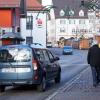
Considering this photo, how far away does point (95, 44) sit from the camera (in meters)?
18.7

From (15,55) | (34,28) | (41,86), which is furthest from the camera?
(34,28)

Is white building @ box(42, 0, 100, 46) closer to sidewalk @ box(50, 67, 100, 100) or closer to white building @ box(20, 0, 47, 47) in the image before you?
white building @ box(20, 0, 47, 47)

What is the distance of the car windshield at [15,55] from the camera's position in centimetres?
1716

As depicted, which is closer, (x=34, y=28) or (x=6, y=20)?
(x=6, y=20)

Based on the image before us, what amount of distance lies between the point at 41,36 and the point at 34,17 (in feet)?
16.1

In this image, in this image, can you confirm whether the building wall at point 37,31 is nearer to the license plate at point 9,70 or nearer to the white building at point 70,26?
the white building at point 70,26

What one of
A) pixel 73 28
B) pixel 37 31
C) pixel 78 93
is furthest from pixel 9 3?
pixel 73 28

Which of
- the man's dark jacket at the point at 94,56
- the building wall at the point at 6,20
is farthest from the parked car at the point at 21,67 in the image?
the building wall at the point at 6,20

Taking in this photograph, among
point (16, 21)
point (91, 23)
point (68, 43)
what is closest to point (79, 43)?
point (68, 43)

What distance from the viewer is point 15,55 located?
1720cm

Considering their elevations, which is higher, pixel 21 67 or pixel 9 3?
pixel 9 3

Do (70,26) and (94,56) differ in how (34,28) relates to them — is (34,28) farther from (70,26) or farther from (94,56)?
(94,56)

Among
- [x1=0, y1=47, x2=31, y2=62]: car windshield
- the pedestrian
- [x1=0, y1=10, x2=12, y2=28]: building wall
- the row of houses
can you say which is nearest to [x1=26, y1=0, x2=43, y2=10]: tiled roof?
the row of houses

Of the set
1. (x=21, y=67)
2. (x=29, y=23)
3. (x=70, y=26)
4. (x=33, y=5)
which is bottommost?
(x=21, y=67)
